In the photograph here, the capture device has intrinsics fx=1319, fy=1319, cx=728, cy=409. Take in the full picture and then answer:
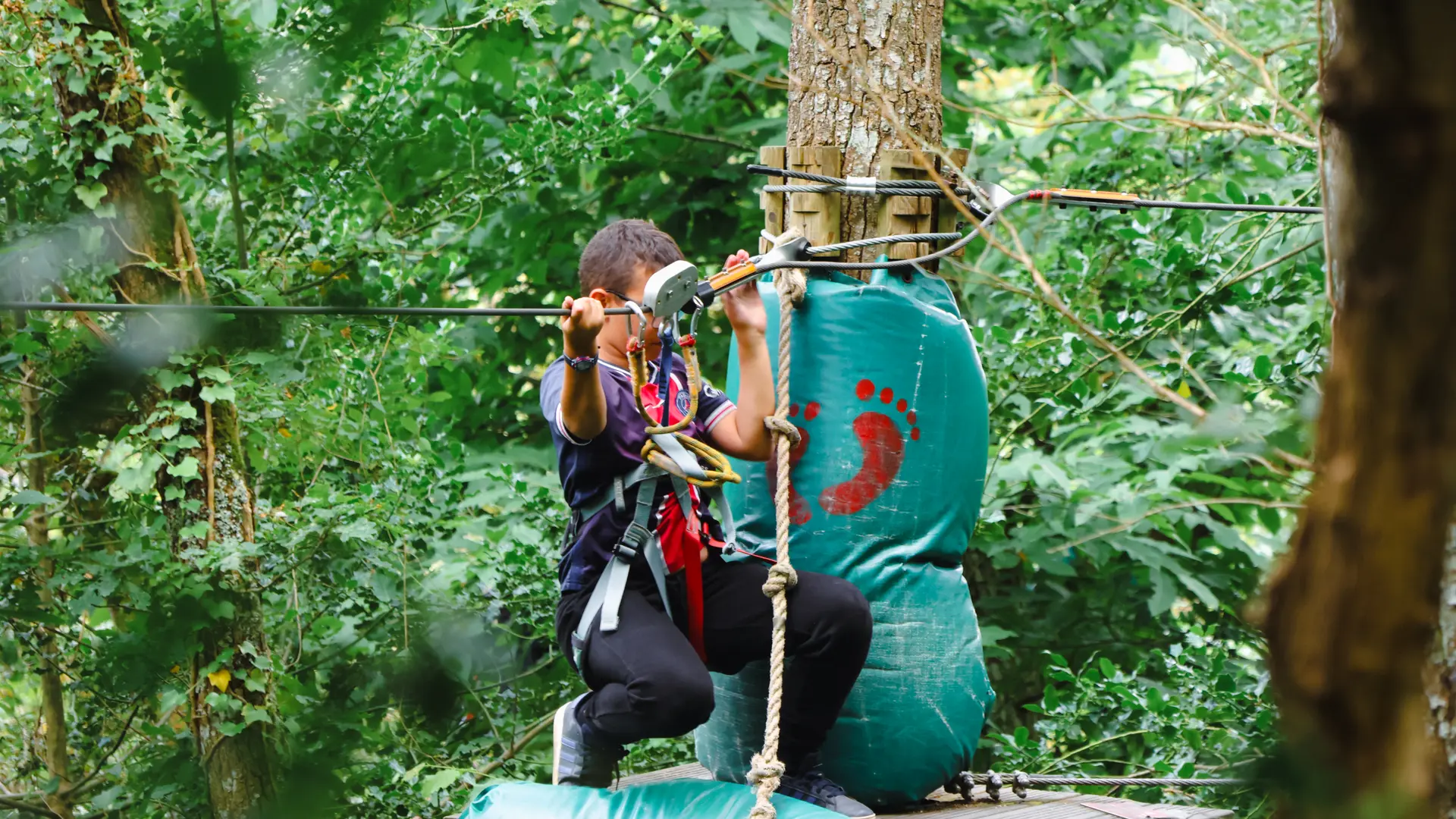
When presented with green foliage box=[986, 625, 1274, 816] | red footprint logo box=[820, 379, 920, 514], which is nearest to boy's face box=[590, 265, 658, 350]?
red footprint logo box=[820, 379, 920, 514]

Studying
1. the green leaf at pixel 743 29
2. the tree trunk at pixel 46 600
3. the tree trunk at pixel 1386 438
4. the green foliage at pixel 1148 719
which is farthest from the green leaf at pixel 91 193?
the green foliage at pixel 1148 719

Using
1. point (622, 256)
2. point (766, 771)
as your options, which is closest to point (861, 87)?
point (622, 256)

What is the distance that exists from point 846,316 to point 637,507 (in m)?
0.57

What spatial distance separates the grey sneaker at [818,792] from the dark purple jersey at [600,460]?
53cm

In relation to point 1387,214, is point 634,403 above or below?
below

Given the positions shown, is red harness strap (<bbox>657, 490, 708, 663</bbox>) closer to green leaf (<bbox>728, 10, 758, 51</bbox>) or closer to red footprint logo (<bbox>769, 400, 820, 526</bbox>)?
red footprint logo (<bbox>769, 400, 820, 526</bbox>)

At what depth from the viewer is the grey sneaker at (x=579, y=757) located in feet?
8.05

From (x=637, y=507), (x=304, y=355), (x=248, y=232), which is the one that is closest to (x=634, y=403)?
(x=637, y=507)

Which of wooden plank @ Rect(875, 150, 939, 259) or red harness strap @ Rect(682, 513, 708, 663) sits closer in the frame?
red harness strap @ Rect(682, 513, 708, 663)

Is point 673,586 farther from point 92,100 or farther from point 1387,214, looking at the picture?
point 1387,214

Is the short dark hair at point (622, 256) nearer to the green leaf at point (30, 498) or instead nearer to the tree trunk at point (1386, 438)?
the green leaf at point (30, 498)

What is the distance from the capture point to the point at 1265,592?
2.05 feet

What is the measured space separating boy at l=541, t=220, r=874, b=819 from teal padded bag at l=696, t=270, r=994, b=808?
0.36 feet

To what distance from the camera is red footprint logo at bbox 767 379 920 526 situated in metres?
2.59
